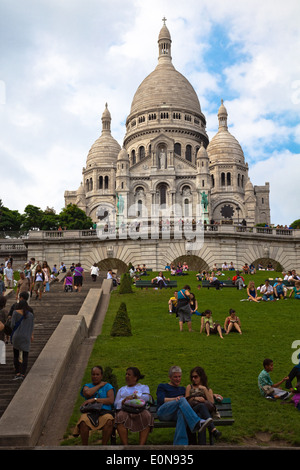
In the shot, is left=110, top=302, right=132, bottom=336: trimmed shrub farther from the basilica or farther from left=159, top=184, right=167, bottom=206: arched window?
left=159, top=184, right=167, bottom=206: arched window

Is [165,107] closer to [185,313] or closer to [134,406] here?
[185,313]

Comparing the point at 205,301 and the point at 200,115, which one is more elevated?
the point at 200,115

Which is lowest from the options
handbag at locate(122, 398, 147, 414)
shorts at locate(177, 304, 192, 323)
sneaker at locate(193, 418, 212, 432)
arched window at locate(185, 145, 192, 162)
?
sneaker at locate(193, 418, 212, 432)

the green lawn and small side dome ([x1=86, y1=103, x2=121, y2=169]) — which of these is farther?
small side dome ([x1=86, y1=103, x2=121, y2=169])

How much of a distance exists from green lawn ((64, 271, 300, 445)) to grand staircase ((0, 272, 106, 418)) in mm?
1205

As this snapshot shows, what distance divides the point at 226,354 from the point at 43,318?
19.6ft

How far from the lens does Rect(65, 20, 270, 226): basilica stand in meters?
82.4

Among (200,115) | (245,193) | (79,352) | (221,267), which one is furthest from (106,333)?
(200,115)

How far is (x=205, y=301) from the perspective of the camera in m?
21.8

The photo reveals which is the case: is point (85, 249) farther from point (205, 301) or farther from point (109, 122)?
point (109, 122)

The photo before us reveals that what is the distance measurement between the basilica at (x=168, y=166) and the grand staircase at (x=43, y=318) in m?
55.3

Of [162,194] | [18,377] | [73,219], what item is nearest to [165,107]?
[162,194]

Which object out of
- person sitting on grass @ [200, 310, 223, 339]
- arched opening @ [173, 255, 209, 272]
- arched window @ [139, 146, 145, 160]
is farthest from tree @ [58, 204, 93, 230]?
person sitting on grass @ [200, 310, 223, 339]
